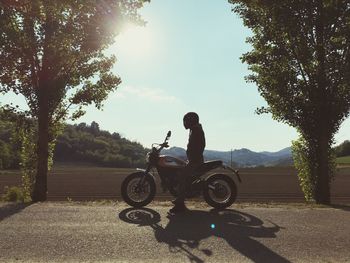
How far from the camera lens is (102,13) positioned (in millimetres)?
12492

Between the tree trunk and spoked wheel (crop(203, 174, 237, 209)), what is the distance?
6.18 meters

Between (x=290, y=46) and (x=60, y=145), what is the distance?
519ft

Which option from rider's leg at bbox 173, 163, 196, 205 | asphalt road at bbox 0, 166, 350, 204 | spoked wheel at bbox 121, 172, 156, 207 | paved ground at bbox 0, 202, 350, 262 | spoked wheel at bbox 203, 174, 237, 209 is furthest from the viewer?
asphalt road at bbox 0, 166, 350, 204

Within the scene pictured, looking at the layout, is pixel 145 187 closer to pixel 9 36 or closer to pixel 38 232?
pixel 38 232

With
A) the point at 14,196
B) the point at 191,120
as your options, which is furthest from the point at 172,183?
the point at 14,196

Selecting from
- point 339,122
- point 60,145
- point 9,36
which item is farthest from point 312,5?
point 60,145

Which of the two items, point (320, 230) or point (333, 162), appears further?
point (333, 162)

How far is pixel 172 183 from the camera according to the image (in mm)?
10461

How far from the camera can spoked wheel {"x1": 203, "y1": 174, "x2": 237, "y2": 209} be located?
416 inches

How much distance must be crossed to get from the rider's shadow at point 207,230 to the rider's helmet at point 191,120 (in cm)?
186

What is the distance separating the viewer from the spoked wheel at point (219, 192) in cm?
1056

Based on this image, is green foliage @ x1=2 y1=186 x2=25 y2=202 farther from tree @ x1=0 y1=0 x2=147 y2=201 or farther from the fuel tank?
the fuel tank

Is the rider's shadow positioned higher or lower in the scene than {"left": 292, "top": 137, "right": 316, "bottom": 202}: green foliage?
lower

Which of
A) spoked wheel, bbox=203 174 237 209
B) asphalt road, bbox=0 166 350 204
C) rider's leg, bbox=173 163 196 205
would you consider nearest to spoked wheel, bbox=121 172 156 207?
rider's leg, bbox=173 163 196 205
